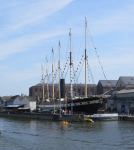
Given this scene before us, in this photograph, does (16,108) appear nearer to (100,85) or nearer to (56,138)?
(100,85)

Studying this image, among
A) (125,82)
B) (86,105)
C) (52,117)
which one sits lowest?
(52,117)

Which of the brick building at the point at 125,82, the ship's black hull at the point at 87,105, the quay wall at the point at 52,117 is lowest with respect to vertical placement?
the quay wall at the point at 52,117

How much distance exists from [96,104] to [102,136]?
115 ft

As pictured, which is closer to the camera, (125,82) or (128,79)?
(125,82)

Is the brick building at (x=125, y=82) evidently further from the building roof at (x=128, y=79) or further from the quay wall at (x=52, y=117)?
the quay wall at (x=52, y=117)

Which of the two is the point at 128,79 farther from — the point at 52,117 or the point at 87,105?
the point at 52,117

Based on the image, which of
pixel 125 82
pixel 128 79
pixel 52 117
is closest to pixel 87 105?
pixel 52 117

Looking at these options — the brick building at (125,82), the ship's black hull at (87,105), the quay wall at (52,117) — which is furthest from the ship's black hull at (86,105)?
the brick building at (125,82)

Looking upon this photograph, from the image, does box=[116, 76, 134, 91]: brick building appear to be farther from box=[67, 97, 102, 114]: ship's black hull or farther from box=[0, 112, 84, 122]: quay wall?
box=[0, 112, 84, 122]: quay wall

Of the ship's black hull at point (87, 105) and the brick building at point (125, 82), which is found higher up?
the brick building at point (125, 82)

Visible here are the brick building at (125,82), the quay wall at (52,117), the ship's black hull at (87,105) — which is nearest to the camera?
the quay wall at (52,117)

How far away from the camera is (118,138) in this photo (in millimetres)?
38844

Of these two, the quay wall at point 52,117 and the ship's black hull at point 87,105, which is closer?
the quay wall at point 52,117

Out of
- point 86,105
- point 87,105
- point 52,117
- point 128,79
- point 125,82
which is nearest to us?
point 52,117
